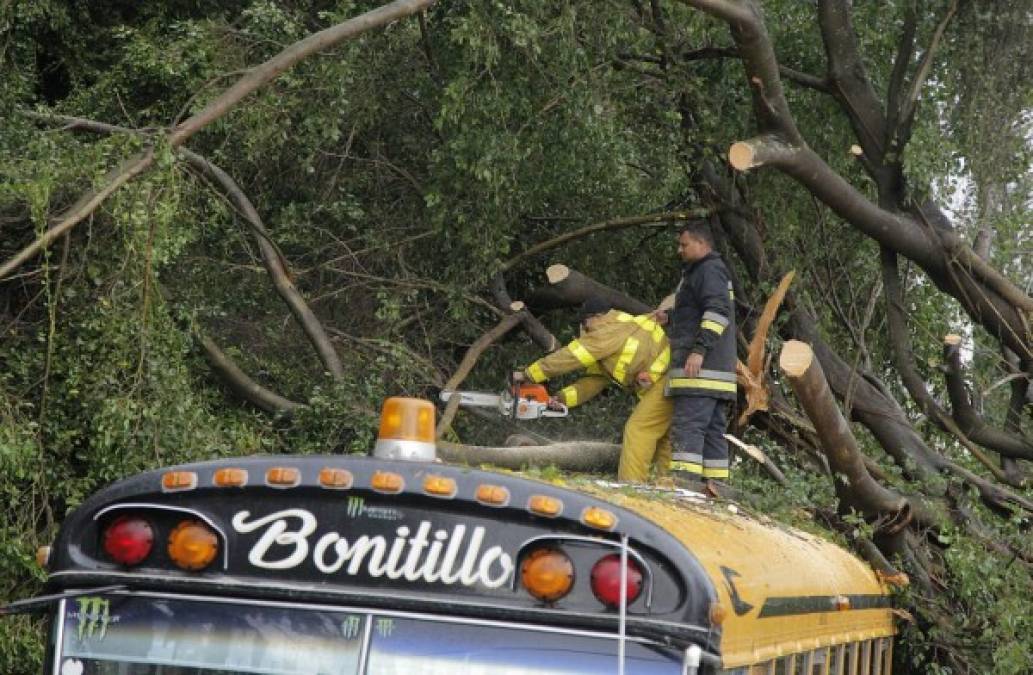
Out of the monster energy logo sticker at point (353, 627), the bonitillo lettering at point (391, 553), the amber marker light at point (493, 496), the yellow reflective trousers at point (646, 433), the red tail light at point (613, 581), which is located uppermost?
the yellow reflective trousers at point (646, 433)

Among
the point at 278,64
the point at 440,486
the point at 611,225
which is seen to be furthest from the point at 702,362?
the point at 440,486

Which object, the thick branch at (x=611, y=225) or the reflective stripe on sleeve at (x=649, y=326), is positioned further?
the thick branch at (x=611, y=225)

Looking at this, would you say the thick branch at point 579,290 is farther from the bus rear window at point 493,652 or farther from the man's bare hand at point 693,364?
the bus rear window at point 493,652

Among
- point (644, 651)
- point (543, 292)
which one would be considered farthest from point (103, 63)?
point (644, 651)

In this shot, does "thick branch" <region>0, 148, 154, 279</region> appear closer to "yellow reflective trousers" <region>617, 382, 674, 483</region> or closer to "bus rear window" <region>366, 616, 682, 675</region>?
"yellow reflective trousers" <region>617, 382, 674, 483</region>

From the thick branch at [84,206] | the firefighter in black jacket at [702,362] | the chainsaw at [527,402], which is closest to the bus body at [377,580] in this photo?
the thick branch at [84,206]

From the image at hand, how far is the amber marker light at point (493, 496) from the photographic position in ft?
13.2

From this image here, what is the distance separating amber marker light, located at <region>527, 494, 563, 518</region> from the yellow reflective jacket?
6013 mm

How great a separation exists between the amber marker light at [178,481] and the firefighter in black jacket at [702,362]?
5.06 meters

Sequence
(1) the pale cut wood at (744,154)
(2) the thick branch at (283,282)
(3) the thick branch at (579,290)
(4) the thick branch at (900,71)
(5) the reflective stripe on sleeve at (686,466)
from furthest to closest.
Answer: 1. (3) the thick branch at (579,290)
2. (4) the thick branch at (900,71)
3. (1) the pale cut wood at (744,154)
4. (2) the thick branch at (283,282)
5. (5) the reflective stripe on sleeve at (686,466)

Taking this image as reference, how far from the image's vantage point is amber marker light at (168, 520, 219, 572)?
13.8 feet

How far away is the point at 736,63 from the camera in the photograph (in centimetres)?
1263

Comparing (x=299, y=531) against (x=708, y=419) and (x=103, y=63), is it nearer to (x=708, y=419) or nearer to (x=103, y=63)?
(x=708, y=419)

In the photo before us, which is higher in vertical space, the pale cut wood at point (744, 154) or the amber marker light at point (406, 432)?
the pale cut wood at point (744, 154)
